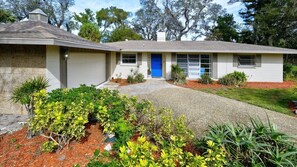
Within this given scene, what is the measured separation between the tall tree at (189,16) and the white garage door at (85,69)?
2780 centimetres

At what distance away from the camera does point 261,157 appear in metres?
3.28

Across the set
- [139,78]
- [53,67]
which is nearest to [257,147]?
[53,67]

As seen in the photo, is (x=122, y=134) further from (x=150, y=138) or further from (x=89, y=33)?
(x=89, y=33)

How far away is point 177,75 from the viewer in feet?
48.7

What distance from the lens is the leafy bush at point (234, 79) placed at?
46.8 feet

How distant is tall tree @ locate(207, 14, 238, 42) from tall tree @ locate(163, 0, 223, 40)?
2541 mm

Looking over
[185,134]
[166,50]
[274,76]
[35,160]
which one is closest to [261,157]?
[185,134]

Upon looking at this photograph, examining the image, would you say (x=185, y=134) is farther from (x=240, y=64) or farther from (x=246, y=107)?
(x=240, y=64)

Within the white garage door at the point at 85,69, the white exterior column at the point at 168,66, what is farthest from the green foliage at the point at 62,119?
the white exterior column at the point at 168,66

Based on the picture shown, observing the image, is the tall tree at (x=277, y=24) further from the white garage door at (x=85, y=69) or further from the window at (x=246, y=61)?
the white garage door at (x=85, y=69)

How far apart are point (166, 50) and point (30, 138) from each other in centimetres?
1225

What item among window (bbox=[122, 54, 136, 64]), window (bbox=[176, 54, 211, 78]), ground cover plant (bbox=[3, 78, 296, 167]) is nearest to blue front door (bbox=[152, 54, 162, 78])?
window (bbox=[176, 54, 211, 78])

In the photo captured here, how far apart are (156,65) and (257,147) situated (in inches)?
554

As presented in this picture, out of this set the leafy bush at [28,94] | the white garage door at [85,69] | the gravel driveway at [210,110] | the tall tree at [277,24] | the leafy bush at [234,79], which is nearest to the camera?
the leafy bush at [28,94]
